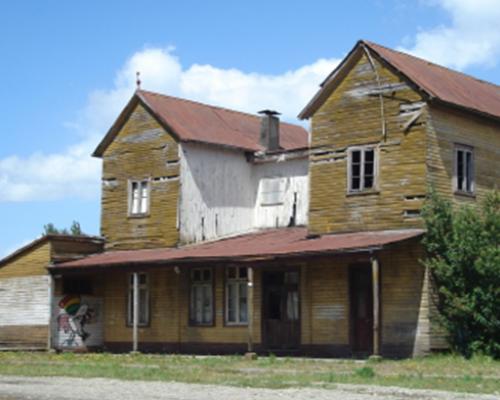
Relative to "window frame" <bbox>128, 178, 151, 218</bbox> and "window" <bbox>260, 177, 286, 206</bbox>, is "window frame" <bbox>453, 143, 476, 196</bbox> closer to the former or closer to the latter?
"window" <bbox>260, 177, 286, 206</bbox>

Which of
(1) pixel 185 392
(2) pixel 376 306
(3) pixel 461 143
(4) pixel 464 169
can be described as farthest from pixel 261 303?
(1) pixel 185 392

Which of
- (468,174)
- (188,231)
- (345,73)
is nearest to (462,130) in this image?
(468,174)

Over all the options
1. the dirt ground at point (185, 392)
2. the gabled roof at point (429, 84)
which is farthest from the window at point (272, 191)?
the dirt ground at point (185, 392)

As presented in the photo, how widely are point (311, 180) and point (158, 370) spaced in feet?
30.8

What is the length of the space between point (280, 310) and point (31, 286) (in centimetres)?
958

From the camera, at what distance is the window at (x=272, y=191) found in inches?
1368

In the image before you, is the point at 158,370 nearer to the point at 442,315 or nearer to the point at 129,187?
the point at 442,315

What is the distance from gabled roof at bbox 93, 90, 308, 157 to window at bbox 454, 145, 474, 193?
27.2ft

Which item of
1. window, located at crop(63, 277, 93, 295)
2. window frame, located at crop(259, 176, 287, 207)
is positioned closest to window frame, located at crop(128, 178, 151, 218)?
window, located at crop(63, 277, 93, 295)

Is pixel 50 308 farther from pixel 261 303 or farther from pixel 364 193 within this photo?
pixel 364 193

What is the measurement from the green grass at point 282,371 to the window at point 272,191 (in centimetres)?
711

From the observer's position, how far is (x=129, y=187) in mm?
35656

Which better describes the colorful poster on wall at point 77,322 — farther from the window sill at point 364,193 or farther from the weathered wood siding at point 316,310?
the window sill at point 364,193

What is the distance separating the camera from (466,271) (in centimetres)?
2656
